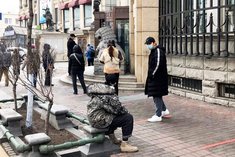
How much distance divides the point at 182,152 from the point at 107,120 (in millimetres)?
1285

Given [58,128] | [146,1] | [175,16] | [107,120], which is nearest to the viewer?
[107,120]

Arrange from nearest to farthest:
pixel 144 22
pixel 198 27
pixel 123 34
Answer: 1. pixel 198 27
2. pixel 144 22
3. pixel 123 34

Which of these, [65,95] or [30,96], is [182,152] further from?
[65,95]

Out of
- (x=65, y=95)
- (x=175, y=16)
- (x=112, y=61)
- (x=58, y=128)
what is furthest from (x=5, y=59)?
(x=58, y=128)

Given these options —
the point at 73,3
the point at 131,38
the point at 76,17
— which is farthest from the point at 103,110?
the point at 76,17

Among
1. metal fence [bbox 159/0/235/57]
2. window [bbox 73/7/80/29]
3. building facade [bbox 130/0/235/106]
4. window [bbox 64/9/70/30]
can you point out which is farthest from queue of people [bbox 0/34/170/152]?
window [bbox 64/9/70/30]

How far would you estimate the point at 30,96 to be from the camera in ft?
24.9

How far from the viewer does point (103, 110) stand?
5.85 metres

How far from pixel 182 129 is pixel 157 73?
125cm

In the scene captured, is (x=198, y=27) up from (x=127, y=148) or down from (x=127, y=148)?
up

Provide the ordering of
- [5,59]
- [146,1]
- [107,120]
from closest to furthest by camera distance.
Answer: [107,120] → [146,1] → [5,59]

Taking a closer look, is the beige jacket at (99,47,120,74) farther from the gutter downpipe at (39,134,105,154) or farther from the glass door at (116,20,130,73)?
the gutter downpipe at (39,134,105,154)

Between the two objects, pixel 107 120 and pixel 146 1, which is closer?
pixel 107 120

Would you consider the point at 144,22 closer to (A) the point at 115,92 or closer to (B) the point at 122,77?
(B) the point at 122,77
